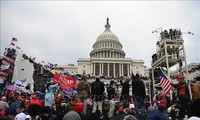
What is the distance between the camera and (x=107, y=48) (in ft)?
277

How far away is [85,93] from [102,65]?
2576 inches

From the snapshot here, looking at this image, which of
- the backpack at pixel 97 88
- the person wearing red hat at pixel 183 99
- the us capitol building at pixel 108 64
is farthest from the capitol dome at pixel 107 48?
the person wearing red hat at pixel 183 99

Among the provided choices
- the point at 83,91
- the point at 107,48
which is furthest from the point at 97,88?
the point at 107,48

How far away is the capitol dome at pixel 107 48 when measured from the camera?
84.9m

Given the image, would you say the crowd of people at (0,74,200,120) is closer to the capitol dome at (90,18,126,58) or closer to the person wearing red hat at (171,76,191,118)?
the person wearing red hat at (171,76,191,118)

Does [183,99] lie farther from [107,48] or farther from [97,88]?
[107,48]

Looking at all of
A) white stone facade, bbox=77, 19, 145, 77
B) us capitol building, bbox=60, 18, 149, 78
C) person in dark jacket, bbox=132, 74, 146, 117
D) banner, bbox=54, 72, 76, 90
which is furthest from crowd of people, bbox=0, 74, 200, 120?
white stone facade, bbox=77, 19, 145, 77

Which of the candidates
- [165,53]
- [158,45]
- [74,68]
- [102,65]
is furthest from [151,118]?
[74,68]

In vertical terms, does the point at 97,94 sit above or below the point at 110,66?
A: below

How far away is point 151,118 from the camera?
468 centimetres

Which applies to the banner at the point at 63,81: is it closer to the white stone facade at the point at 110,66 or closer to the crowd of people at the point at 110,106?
the crowd of people at the point at 110,106

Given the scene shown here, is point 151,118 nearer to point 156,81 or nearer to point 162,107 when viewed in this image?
point 162,107

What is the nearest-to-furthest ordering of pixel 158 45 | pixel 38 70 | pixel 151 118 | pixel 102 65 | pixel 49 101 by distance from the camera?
pixel 151 118 → pixel 49 101 → pixel 158 45 → pixel 38 70 → pixel 102 65

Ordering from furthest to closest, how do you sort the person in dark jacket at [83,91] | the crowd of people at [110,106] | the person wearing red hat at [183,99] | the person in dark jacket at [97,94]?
the person in dark jacket at [83,91], the person in dark jacket at [97,94], the person wearing red hat at [183,99], the crowd of people at [110,106]
